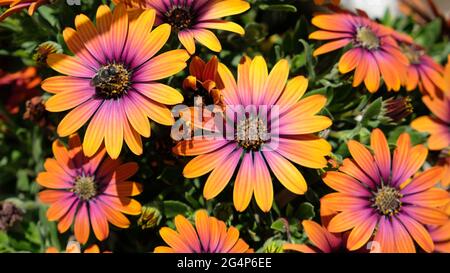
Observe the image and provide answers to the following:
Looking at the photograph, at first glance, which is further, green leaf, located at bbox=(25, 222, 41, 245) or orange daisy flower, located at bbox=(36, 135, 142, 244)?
green leaf, located at bbox=(25, 222, 41, 245)

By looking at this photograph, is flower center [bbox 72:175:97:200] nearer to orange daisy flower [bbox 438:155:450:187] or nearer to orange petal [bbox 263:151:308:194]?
orange petal [bbox 263:151:308:194]

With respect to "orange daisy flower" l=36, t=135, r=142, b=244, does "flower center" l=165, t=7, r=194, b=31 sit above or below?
above

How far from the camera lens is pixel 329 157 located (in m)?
1.71

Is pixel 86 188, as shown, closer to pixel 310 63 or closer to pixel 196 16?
pixel 196 16

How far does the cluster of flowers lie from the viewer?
157 cm

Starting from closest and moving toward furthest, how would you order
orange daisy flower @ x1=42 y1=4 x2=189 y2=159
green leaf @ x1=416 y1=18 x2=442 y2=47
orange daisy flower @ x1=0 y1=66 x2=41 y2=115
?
orange daisy flower @ x1=42 y1=4 x2=189 y2=159
orange daisy flower @ x1=0 y1=66 x2=41 y2=115
green leaf @ x1=416 y1=18 x2=442 y2=47

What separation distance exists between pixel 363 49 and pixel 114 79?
3.09 feet

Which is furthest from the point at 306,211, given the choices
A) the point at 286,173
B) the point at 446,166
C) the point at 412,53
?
the point at 412,53

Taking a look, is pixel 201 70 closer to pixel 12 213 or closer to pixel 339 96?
pixel 339 96

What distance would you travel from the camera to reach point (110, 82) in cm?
165

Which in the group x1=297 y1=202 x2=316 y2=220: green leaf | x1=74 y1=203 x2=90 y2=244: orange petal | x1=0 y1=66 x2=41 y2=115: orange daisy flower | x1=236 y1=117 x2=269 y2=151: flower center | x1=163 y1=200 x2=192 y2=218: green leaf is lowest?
x1=74 y1=203 x2=90 y2=244: orange petal

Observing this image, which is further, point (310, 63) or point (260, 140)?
point (310, 63)

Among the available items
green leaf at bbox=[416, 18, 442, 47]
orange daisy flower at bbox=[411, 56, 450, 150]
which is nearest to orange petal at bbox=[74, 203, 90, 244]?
orange daisy flower at bbox=[411, 56, 450, 150]

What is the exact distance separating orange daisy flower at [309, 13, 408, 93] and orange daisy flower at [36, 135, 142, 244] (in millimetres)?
Result: 835
